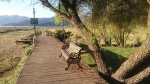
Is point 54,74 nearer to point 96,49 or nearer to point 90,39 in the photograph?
point 96,49

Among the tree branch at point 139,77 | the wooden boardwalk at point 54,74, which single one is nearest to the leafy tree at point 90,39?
the wooden boardwalk at point 54,74

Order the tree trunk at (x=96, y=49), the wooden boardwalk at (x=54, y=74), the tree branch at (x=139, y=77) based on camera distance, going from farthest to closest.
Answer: the tree trunk at (x=96, y=49) → the tree branch at (x=139, y=77) → the wooden boardwalk at (x=54, y=74)

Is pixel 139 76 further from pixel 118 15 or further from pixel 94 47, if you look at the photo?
pixel 118 15

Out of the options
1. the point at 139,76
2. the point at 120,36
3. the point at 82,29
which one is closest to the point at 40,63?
the point at 82,29

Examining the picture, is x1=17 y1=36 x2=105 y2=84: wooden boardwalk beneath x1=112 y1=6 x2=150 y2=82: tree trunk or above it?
beneath

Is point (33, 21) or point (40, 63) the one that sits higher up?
point (33, 21)

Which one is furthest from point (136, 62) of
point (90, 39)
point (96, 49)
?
point (90, 39)

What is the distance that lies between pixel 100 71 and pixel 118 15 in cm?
1217

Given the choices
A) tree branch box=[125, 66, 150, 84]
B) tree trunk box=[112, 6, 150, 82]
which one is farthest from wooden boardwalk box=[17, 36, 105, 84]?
tree branch box=[125, 66, 150, 84]

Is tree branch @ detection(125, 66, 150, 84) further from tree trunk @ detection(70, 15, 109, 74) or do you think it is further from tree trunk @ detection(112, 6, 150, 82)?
tree trunk @ detection(70, 15, 109, 74)

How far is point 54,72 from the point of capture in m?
10.5

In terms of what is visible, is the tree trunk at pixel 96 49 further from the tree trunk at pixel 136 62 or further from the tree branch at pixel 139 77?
the tree branch at pixel 139 77

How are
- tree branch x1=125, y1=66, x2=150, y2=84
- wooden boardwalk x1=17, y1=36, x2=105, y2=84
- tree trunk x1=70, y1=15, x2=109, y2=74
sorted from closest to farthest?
wooden boardwalk x1=17, y1=36, x2=105, y2=84
tree branch x1=125, y1=66, x2=150, y2=84
tree trunk x1=70, y1=15, x2=109, y2=74

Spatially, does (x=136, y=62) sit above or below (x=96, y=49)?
below
